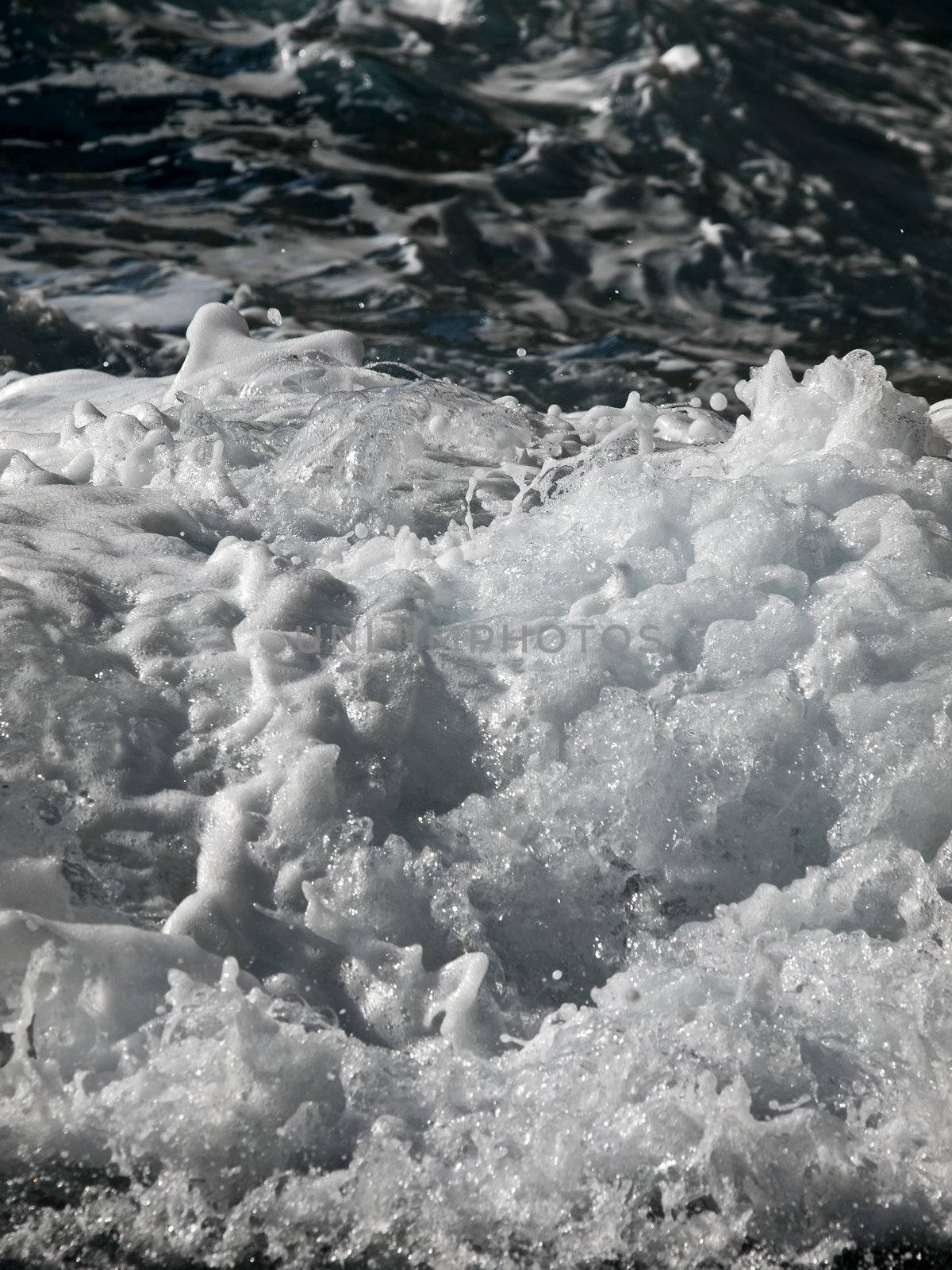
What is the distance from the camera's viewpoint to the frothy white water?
162 centimetres

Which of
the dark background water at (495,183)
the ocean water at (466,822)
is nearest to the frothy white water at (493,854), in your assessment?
the ocean water at (466,822)

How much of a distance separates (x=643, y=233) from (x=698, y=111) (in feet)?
4.13

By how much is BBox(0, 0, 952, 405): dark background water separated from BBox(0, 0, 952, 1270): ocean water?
38.4 inches

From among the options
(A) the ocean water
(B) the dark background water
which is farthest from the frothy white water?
(B) the dark background water

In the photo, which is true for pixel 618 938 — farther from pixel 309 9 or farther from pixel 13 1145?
pixel 309 9

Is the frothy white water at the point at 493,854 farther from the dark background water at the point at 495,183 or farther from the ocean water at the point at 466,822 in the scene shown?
the dark background water at the point at 495,183

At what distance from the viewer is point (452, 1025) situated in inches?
A: 71.4

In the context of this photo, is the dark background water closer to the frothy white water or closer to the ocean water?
the ocean water

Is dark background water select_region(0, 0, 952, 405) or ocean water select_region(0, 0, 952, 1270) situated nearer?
ocean water select_region(0, 0, 952, 1270)

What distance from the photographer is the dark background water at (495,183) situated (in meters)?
4.91

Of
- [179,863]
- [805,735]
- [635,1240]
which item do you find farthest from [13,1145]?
[805,735]

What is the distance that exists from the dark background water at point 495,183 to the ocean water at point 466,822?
0.98 m

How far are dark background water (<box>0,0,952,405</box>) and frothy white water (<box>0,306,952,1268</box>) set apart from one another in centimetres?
204

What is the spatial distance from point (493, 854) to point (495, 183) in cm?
465
